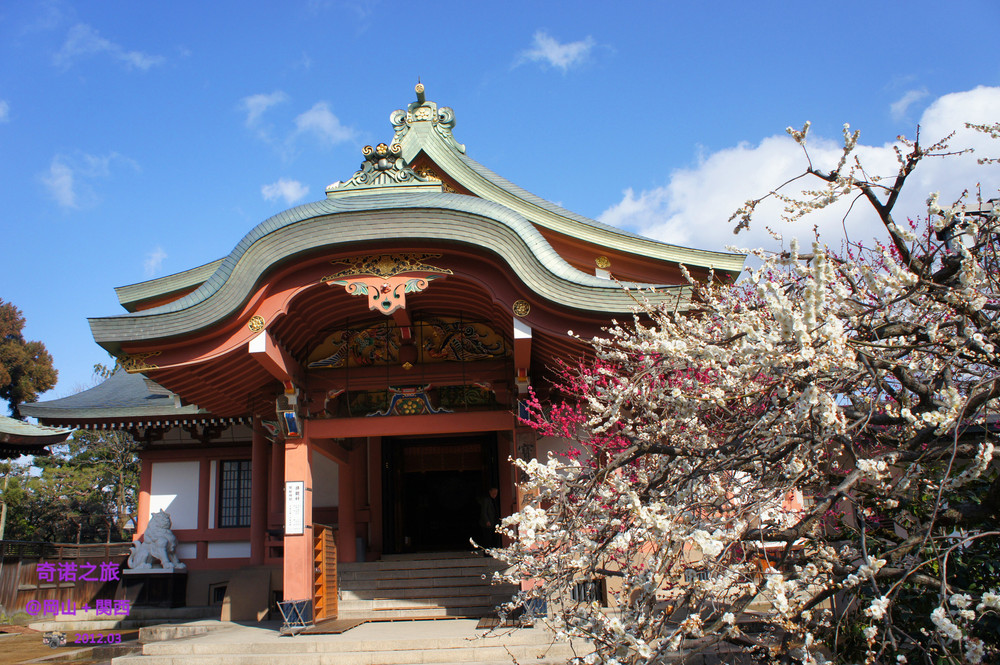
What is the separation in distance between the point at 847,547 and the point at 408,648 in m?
4.47

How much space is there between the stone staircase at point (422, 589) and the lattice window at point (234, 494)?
3.12 meters

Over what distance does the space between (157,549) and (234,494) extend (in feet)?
4.59

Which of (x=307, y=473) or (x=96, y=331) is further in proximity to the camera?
(x=307, y=473)

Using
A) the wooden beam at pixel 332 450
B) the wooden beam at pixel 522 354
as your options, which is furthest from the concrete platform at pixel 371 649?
the wooden beam at pixel 522 354

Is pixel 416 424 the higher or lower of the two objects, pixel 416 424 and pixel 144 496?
the higher

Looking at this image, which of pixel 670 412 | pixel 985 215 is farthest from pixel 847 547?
pixel 985 215

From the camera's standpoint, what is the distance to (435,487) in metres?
13.9

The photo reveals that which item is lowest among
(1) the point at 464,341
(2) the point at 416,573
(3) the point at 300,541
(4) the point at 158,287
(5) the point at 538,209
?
(2) the point at 416,573

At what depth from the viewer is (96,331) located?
7.32m

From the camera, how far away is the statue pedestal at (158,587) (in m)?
11.5

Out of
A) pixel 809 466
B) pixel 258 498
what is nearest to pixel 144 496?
pixel 258 498

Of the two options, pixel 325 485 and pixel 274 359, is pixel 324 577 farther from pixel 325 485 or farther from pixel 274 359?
pixel 325 485

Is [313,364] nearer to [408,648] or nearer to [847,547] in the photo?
[408,648]

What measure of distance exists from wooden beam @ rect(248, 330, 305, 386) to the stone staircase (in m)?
2.82
